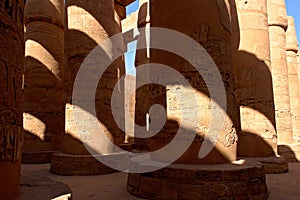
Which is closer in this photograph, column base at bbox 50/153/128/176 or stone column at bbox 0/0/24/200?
stone column at bbox 0/0/24/200

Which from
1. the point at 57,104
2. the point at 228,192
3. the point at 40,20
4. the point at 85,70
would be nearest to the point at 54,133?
the point at 57,104

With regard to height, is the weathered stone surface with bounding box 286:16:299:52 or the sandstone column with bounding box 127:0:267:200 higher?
the weathered stone surface with bounding box 286:16:299:52

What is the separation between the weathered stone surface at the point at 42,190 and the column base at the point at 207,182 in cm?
136

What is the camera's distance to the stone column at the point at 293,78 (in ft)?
38.9

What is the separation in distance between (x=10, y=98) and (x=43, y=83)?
6417mm

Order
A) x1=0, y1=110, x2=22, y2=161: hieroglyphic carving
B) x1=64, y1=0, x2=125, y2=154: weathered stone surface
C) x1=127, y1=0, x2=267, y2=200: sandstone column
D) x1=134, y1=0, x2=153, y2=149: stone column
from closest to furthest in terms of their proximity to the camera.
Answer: x1=0, y1=110, x2=22, y2=161: hieroglyphic carving < x1=127, y1=0, x2=267, y2=200: sandstone column < x1=64, y1=0, x2=125, y2=154: weathered stone surface < x1=134, y1=0, x2=153, y2=149: stone column

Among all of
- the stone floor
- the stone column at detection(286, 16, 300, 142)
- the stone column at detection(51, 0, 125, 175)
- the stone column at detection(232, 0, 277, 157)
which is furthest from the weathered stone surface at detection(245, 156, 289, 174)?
the stone column at detection(286, 16, 300, 142)

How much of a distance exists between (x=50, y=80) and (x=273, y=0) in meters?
7.98

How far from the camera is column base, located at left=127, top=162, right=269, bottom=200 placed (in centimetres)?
353

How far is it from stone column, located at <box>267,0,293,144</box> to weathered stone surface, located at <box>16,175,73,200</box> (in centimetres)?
826

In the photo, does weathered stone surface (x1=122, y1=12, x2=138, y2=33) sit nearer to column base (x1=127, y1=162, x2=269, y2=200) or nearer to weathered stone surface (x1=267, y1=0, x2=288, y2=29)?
weathered stone surface (x1=267, y1=0, x2=288, y2=29)

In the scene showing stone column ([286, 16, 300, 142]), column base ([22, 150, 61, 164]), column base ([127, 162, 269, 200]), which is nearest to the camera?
column base ([127, 162, 269, 200])

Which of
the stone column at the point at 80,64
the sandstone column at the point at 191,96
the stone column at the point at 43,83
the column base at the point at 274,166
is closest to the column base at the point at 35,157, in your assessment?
the stone column at the point at 43,83

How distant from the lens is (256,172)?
3838 millimetres
